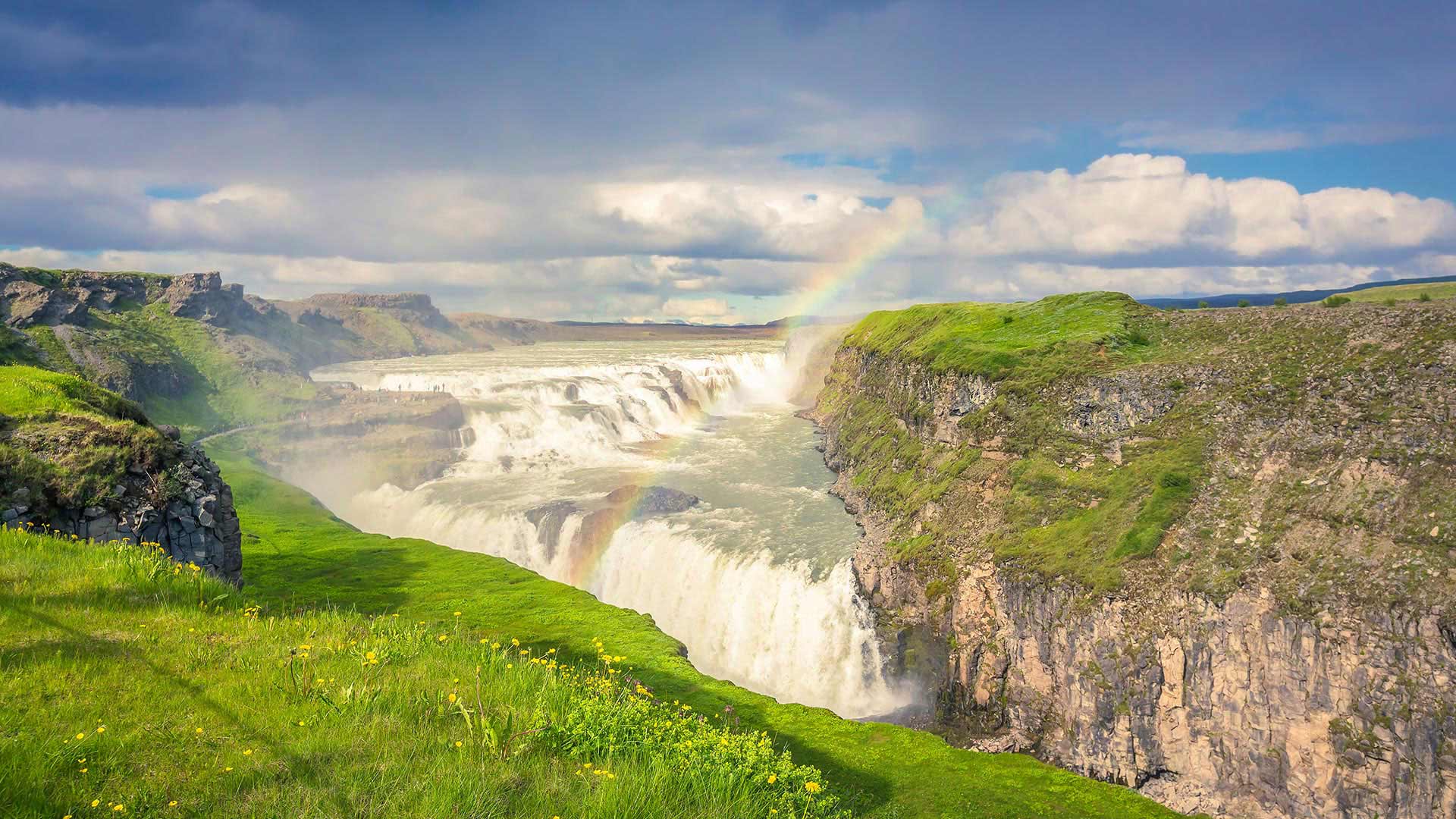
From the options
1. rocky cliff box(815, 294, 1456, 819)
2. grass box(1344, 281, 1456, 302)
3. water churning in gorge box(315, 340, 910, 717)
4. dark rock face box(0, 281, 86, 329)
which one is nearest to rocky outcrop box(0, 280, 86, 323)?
dark rock face box(0, 281, 86, 329)

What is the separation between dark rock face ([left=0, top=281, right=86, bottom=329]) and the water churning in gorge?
67.6 meters

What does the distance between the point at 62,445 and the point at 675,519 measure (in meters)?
34.9

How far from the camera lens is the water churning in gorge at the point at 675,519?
38844mm

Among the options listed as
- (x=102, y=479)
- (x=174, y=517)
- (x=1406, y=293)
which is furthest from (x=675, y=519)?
(x=1406, y=293)

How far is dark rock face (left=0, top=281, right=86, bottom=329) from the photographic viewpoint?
10656 cm

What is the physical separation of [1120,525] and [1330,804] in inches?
451

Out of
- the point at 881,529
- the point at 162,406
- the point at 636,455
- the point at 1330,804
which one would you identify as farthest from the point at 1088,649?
the point at 162,406

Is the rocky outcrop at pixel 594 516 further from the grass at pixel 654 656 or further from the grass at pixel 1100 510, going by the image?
the grass at pixel 1100 510

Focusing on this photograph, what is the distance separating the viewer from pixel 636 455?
247 feet

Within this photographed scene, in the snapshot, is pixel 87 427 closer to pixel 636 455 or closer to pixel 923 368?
pixel 923 368

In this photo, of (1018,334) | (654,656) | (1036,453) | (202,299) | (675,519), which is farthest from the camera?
(202,299)

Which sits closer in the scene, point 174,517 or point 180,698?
point 180,698

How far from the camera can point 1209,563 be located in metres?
27.2

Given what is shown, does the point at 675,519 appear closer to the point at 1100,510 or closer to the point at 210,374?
the point at 1100,510
